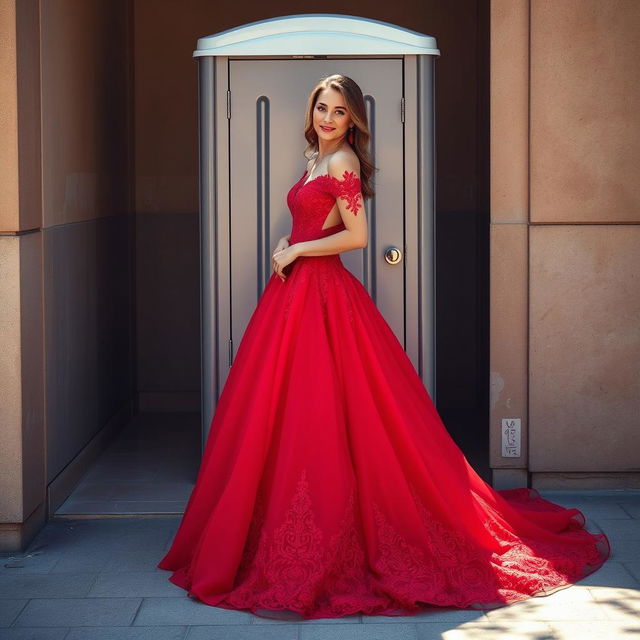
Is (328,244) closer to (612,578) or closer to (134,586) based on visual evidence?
(134,586)

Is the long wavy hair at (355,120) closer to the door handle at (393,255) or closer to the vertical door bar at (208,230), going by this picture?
the door handle at (393,255)

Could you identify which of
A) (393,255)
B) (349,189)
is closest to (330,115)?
(349,189)

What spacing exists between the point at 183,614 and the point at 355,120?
2.04 m

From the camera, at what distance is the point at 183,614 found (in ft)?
14.0

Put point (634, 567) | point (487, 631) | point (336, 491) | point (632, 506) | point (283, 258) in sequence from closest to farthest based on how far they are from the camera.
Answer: point (487, 631) < point (336, 491) < point (634, 567) < point (283, 258) < point (632, 506)

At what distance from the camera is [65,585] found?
461 centimetres

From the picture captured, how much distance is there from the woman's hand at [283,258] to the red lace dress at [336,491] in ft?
0.20

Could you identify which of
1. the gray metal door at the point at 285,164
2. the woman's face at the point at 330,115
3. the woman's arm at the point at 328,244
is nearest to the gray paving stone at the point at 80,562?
the gray metal door at the point at 285,164

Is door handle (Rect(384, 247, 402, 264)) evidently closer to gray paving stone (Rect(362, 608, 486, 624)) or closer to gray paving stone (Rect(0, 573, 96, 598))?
gray paving stone (Rect(362, 608, 486, 624))

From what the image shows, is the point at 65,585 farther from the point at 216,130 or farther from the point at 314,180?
the point at 216,130

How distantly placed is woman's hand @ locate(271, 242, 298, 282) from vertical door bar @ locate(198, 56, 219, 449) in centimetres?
85

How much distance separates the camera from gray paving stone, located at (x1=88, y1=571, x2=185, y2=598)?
4496mm

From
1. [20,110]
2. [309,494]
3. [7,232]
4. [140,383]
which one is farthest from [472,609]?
[140,383]

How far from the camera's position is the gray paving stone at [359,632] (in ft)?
13.3
